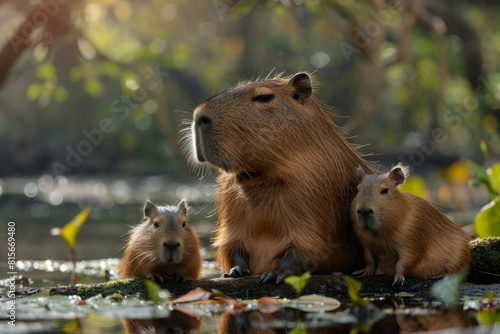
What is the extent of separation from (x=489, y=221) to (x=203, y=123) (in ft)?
9.31

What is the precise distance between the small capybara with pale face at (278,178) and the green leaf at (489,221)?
5.89 feet

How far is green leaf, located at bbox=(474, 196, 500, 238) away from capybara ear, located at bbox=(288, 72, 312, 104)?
2197 millimetres

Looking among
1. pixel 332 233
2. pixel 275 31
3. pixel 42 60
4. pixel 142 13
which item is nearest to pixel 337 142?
pixel 332 233

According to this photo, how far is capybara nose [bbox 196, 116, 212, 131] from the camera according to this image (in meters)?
5.66

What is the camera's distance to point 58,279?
7.04 metres

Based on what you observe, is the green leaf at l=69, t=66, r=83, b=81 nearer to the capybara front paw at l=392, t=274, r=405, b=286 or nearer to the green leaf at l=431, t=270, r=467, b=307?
the capybara front paw at l=392, t=274, r=405, b=286

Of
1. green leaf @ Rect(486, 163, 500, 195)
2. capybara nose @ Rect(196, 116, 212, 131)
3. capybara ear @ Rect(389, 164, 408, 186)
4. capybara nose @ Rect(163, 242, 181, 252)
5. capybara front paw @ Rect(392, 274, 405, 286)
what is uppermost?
capybara nose @ Rect(196, 116, 212, 131)

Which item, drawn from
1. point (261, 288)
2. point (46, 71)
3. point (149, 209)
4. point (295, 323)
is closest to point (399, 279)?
point (261, 288)

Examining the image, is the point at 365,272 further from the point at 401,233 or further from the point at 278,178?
the point at 278,178

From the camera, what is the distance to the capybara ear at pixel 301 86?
5.92 metres

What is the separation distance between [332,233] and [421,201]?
60 cm

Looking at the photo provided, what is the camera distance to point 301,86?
5.94 metres

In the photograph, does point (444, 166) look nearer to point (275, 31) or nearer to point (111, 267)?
point (275, 31)

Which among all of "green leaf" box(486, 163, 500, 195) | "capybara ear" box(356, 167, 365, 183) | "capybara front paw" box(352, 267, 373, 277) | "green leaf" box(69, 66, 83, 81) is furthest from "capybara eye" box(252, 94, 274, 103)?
"green leaf" box(69, 66, 83, 81)
